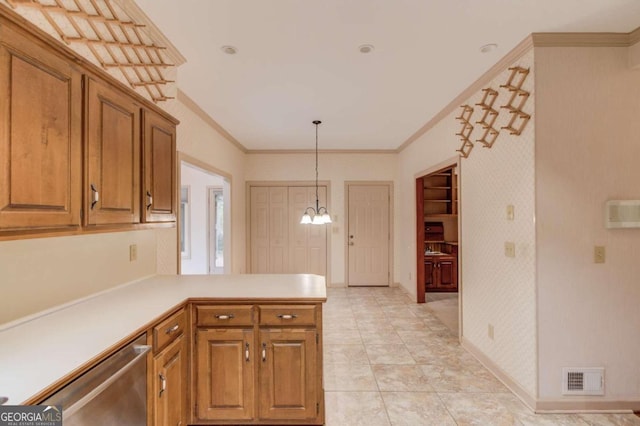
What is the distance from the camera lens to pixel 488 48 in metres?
2.34

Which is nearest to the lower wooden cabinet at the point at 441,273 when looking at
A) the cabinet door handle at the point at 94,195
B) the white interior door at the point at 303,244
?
the white interior door at the point at 303,244

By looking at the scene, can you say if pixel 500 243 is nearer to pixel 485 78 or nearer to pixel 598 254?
pixel 598 254

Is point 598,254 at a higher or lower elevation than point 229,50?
lower

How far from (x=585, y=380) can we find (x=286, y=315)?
2194 millimetres

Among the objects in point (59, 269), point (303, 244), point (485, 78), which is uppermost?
point (485, 78)

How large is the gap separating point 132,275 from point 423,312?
3769 mm

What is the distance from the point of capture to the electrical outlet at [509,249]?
2.48 metres

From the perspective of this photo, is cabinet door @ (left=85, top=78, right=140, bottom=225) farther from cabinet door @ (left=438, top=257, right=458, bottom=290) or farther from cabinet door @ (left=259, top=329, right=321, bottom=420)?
cabinet door @ (left=438, top=257, right=458, bottom=290)

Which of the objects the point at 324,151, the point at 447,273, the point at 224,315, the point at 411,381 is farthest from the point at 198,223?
the point at 411,381

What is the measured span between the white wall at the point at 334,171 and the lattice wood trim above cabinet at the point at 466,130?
2674 millimetres

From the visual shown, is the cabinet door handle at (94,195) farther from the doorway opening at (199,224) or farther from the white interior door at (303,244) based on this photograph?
the doorway opening at (199,224)

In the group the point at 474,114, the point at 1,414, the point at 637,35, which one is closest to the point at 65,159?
the point at 1,414

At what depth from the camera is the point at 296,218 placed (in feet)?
19.6

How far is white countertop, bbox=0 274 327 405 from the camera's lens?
1071 mm
